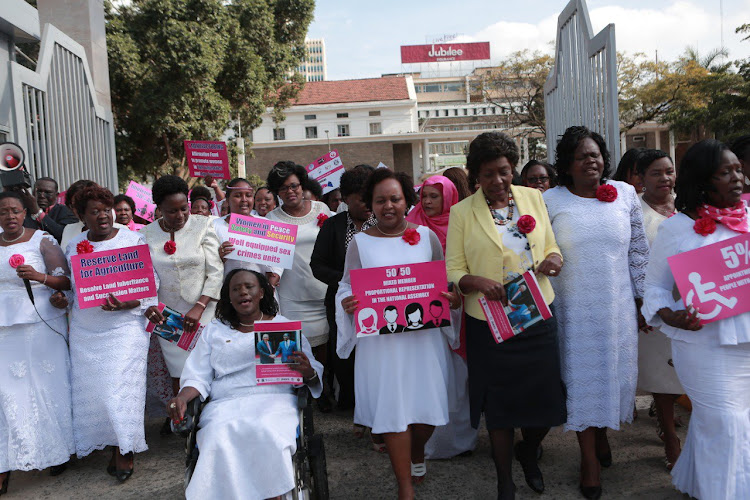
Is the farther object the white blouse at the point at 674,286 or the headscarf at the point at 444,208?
the headscarf at the point at 444,208

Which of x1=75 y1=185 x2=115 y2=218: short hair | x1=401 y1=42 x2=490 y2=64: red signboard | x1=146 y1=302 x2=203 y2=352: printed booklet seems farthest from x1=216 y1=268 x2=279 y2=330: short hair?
x1=401 y1=42 x2=490 y2=64: red signboard

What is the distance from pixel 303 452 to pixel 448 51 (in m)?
89.6

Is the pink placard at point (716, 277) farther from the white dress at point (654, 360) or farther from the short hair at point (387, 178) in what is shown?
the short hair at point (387, 178)

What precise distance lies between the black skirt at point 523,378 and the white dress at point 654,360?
39.0 inches

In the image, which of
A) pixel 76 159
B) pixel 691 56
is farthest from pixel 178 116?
pixel 691 56

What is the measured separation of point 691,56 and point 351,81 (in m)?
30.9

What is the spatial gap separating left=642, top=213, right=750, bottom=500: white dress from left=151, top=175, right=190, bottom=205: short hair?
11.4 ft

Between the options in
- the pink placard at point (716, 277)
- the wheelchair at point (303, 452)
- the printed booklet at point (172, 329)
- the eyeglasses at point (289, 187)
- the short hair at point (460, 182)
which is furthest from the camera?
the eyeglasses at point (289, 187)

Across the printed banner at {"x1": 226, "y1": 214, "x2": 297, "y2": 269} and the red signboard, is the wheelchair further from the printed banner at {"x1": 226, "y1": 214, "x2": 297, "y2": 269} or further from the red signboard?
the red signboard

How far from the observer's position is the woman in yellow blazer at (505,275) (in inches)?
139

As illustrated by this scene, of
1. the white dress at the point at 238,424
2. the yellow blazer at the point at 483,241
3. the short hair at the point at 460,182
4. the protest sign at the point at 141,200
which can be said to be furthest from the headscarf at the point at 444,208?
the protest sign at the point at 141,200

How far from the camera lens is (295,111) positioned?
5372 centimetres

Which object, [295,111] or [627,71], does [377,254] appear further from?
[295,111]

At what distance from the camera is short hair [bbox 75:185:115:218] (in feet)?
14.9
